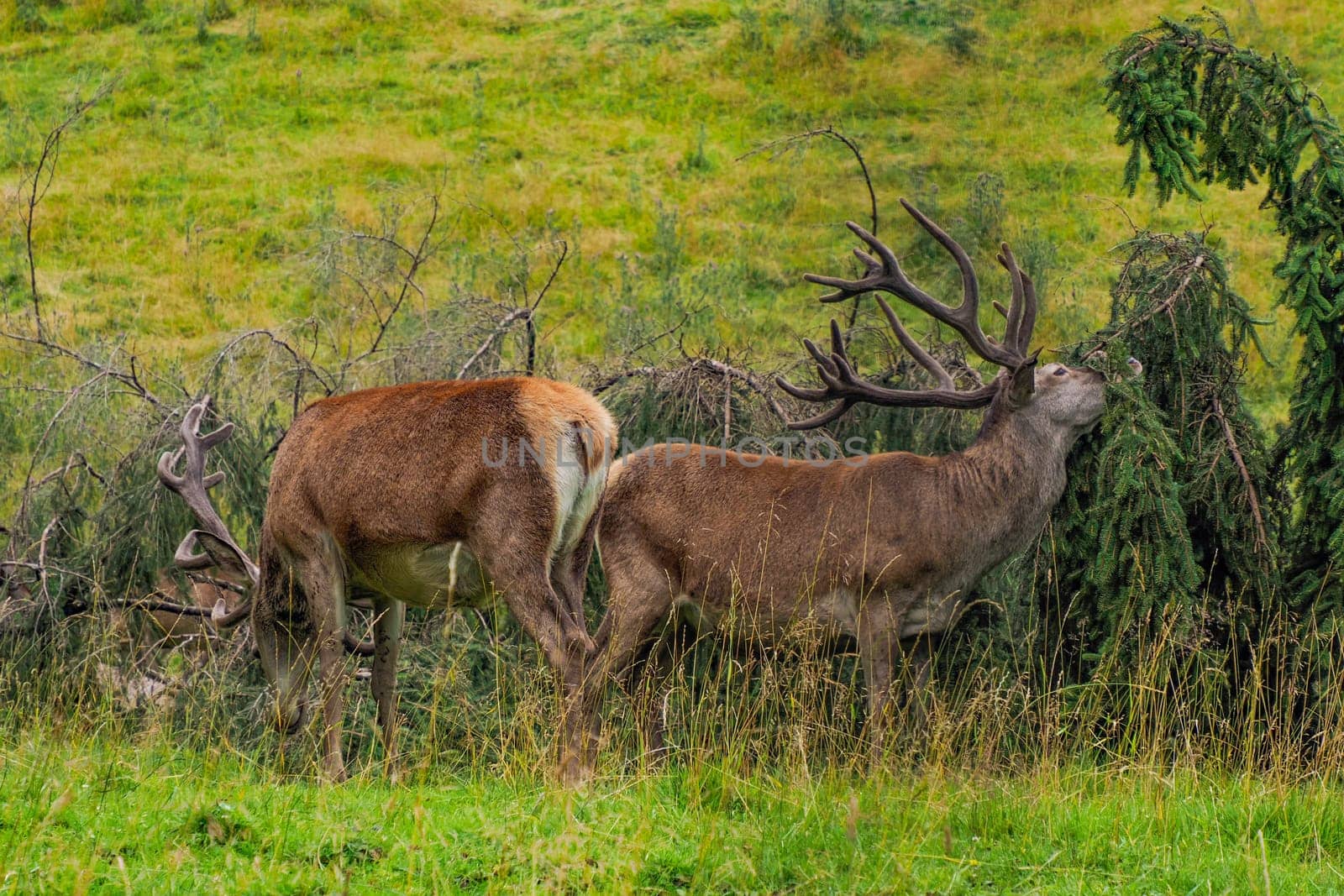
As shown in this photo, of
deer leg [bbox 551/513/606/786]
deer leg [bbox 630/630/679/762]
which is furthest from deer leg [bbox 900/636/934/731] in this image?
deer leg [bbox 551/513/606/786]

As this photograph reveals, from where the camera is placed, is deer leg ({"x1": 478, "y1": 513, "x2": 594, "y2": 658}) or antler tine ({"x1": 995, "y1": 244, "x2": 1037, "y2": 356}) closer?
deer leg ({"x1": 478, "y1": 513, "x2": 594, "y2": 658})

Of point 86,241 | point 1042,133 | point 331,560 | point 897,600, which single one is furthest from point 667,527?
point 1042,133

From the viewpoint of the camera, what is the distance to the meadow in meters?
4.29

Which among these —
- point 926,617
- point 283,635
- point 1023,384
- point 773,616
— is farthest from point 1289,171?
point 283,635

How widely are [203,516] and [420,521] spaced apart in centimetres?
184

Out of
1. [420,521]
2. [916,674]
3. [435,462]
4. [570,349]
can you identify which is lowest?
[570,349]

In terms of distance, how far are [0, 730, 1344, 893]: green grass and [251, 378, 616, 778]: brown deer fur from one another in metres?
1.06

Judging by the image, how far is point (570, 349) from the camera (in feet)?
52.7

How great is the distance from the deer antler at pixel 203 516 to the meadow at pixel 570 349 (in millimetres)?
483

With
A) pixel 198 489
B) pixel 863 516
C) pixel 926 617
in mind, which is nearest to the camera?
pixel 926 617

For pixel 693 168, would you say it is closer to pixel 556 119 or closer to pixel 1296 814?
pixel 556 119

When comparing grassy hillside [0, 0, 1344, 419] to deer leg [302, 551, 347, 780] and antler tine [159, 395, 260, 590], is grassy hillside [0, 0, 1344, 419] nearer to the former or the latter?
antler tine [159, 395, 260, 590]

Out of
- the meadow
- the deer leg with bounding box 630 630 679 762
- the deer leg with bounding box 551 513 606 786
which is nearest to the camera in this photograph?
the meadow

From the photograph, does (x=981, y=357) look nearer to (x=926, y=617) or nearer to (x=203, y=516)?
(x=926, y=617)
